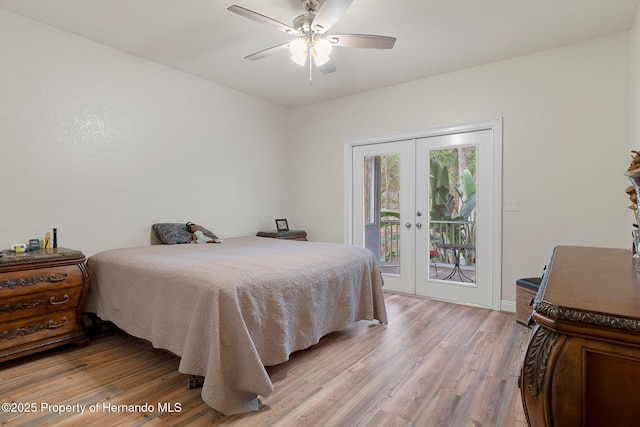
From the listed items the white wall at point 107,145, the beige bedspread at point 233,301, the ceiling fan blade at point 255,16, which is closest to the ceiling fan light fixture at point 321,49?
the ceiling fan blade at point 255,16

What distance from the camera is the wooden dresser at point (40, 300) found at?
2240 millimetres

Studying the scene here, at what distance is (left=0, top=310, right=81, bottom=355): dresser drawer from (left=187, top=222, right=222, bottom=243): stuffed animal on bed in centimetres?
122

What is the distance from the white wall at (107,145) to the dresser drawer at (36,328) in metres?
0.65

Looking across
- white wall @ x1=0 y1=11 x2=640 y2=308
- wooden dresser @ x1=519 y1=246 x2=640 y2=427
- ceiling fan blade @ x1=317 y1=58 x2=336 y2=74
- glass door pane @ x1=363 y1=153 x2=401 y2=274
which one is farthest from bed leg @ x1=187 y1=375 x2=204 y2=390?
glass door pane @ x1=363 y1=153 x2=401 y2=274

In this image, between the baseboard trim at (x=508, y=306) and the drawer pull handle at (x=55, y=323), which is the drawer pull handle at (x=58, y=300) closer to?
the drawer pull handle at (x=55, y=323)

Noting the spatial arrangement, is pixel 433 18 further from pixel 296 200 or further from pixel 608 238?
pixel 296 200

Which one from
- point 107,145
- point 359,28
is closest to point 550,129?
point 359,28

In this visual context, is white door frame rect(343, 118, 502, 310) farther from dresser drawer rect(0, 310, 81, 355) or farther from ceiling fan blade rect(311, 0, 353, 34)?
dresser drawer rect(0, 310, 81, 355)

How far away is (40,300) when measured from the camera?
2.39 m

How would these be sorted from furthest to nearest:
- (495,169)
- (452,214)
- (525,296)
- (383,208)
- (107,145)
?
1. (383,208)
2. (452,214)
3. (495,169)
4. (107,145)
5. (525,296)

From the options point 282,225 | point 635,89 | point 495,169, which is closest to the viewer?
point 635,89

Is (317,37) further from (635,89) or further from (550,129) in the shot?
(635,89)

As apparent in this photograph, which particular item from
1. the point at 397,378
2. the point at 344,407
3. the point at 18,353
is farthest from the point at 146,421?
the point at 397,378

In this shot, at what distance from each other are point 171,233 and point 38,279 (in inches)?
45.9
